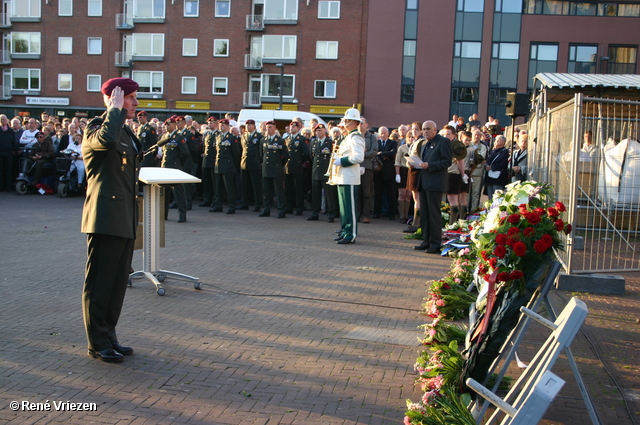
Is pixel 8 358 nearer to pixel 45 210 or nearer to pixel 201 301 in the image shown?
pixel 201 301

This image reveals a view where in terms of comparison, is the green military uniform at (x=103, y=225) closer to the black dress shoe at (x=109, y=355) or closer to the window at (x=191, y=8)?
→ the black dress shoe at (x=109, y=355)

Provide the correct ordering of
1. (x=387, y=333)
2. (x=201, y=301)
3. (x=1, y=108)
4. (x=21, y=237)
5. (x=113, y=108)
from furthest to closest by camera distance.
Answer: (x=1, y=108) < (x=21, y=237) < (x=201, y=301) < (x=387, y=333) < (x=113, y=108)

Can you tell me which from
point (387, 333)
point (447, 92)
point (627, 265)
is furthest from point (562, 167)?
point (447, 92)

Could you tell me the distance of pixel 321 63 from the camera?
4722cm

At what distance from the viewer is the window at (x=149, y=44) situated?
4984cm

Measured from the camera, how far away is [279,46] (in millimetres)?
48188

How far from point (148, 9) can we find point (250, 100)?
10894 millimetres

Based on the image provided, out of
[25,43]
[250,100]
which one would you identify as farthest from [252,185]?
[25,43]

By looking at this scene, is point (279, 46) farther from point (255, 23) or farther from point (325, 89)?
point (325, 89)

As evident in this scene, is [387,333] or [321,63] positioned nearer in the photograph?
[387,333]

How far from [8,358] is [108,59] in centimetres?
4962

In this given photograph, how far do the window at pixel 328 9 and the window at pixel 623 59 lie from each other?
1956 centimetres

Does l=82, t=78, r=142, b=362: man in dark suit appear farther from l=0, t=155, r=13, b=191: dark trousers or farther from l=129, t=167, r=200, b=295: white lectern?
l=0, t=155, r=13, b=191: dark trousers

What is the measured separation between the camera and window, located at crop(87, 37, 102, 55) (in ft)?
166
